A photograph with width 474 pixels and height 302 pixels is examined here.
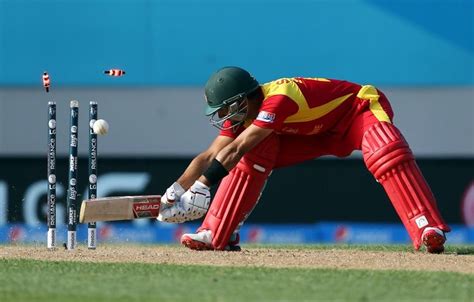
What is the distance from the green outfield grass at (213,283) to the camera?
7371 mm

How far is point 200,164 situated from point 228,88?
29.7 inches

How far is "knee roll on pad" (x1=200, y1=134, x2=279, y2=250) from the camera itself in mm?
10227

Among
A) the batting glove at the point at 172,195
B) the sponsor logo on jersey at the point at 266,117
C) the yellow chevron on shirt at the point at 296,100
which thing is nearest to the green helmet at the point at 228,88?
the yellow chevron on shirt at the point at 296,100

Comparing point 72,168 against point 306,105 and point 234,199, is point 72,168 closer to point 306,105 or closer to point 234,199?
point 234,199

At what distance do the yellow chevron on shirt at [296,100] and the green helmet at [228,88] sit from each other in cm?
16

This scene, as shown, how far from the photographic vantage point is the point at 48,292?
757 centimetres

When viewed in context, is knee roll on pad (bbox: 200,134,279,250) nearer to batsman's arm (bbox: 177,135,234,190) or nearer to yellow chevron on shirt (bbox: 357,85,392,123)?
batsman's arm (bbox: 177,135,234,190)

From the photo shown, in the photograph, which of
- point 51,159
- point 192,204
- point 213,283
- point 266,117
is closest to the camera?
point 213,283

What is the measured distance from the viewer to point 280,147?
10406 millimetres

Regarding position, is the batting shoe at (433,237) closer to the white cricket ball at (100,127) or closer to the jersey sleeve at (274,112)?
the jersey sleeve at (274,112)

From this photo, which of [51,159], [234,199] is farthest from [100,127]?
[234,199]

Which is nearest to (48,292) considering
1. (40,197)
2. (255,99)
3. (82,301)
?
(82,301)

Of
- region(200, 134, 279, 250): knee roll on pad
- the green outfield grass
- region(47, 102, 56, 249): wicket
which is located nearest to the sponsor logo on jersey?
Result: region(200, 134, 279, 250): knee roll on pad

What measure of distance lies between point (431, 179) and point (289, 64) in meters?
2.65
